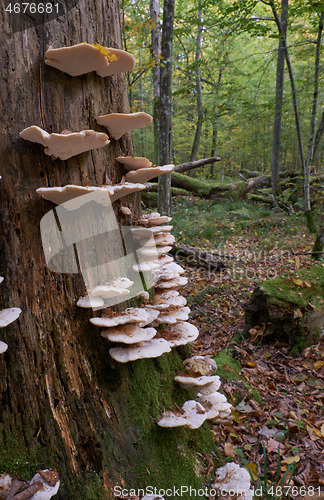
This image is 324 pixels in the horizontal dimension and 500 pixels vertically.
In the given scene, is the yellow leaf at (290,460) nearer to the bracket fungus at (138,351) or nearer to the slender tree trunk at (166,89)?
the bracket fungus at (138,351)

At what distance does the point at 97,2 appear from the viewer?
2164mm

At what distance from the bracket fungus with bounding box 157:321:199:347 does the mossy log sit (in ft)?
7.66

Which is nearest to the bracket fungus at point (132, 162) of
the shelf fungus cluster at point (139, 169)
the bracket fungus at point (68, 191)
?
the shelf fungus cluster at point (139, 169)

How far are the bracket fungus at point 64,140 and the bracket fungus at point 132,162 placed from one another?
429 mm

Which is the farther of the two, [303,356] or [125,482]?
[303,356]

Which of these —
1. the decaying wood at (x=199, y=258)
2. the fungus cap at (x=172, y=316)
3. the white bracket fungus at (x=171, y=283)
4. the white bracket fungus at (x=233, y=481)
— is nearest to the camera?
the white bracket fungus at (x=233, y=481)

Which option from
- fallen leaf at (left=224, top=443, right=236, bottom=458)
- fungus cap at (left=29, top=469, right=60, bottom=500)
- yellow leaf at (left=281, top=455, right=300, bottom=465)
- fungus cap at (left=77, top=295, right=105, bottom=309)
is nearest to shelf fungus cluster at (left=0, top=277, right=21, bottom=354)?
fungus cap at (left=77, top=295, right=105, bottom=309)

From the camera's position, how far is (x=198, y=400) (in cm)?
274

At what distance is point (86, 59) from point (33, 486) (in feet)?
8.51

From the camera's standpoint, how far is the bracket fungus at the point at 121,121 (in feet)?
6.80

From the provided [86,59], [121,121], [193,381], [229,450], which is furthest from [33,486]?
[86,59]

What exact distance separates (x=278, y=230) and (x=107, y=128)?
9.67 m

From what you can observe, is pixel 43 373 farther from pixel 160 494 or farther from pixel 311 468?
pixel 311 468

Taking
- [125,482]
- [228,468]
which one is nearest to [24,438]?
[125,482]
